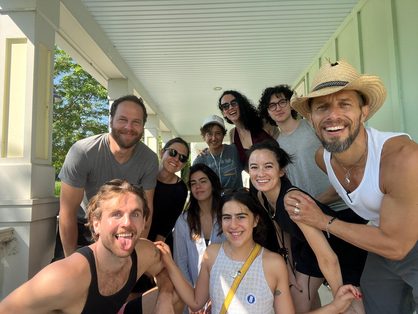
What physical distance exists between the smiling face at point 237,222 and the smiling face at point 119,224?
614 millimetres

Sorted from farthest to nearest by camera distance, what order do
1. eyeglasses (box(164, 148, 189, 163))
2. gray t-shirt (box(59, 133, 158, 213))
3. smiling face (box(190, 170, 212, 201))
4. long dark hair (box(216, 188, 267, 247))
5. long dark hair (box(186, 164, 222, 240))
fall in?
eyeglasses (box(164, 148, 189, 163)) → smiling face (box(190, 170, 212, 201)) → long dark hair (box(186, 164, 222, 240)) → gray t-shirt (box(59, 133, 158, 213)) → long dark hair (box(216, 188, 267, 247))

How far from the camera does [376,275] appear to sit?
2133 millimetres

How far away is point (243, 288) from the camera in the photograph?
2.02m

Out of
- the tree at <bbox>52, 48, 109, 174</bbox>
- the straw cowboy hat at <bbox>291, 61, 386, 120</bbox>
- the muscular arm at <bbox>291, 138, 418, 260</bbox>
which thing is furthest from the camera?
the tree at <bbox>52, 48, 109, 174</bbox>

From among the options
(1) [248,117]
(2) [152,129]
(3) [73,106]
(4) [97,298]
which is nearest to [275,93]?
(1) [248,117]

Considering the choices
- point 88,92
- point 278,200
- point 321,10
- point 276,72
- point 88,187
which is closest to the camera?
point 278,200

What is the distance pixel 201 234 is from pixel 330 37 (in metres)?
4.27

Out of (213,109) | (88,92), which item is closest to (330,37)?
(213,109)

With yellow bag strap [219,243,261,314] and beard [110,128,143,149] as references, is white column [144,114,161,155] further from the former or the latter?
yellow bag strap [219,243,261,314]

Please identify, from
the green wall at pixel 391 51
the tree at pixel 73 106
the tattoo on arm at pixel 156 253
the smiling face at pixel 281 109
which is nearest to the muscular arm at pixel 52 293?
the tattoo on arm at pixel 156 253

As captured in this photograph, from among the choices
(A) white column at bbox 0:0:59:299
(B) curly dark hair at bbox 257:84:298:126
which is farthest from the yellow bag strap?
(A) white column at bbox 0:0:59:299

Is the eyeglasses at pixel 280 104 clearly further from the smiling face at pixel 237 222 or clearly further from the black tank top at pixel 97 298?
the black tank top at pixel 97 298

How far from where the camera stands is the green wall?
334 centimetres

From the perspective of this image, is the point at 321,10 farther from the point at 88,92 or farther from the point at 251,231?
the point at 88,92
